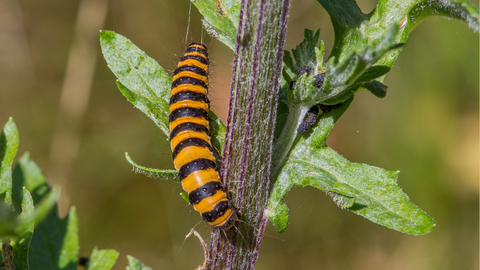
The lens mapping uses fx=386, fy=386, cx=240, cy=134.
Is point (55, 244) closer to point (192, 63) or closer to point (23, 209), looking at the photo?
point (23, 209)

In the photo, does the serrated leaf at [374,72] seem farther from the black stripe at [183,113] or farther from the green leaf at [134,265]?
the green leaf at [134,265]

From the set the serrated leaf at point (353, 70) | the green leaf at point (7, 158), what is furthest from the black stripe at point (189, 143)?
the green leaf at point (7, 158)

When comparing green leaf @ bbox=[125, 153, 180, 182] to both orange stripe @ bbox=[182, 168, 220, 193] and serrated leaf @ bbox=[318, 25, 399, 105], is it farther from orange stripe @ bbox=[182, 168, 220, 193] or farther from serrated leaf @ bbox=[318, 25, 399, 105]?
serrated leaf @ bbox=[318, 25, 399, 105]

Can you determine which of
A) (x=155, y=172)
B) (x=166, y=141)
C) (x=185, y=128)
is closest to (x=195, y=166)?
(x=185, y=128)

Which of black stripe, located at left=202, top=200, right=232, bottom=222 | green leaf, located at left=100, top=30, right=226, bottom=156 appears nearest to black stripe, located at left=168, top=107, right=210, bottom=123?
green leaf, located at left=100, top=30, right=226, bottom=156

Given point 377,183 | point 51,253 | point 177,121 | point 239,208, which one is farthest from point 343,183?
point 51,253

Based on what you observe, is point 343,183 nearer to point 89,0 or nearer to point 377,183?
point 377,183

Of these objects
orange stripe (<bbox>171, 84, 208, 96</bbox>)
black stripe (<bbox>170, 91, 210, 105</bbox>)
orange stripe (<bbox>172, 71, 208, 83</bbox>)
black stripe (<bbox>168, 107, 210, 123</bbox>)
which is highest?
orange stripe (<bbox>172, 71, 208, 83</bbox>)
